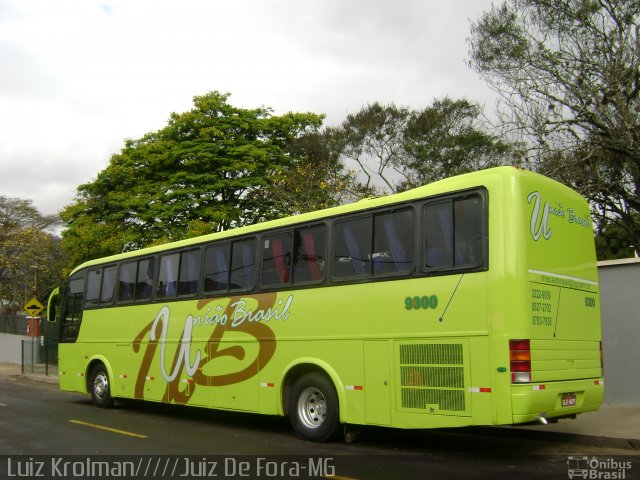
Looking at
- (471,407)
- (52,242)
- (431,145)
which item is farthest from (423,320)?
(52,242)

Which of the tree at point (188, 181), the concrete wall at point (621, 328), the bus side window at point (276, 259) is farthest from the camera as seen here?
the tree at point (188, 181)

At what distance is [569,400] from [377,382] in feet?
7.90

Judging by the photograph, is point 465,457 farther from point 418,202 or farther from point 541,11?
point 541,11

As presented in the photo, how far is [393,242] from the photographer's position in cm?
845

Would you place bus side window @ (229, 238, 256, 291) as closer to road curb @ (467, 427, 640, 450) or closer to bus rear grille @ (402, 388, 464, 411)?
bus rear grille @ (402, 388, 464, 411)

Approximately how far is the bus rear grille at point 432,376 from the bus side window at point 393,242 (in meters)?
1.08

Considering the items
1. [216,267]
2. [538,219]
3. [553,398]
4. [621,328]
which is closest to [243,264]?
[216,267]

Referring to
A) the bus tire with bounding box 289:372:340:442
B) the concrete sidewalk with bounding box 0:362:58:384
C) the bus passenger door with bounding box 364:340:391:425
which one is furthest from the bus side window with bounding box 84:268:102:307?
the concrete sidewalk with bounding box 0:362:58:384

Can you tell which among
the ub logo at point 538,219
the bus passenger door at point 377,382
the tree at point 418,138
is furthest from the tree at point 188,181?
the ub logo at point 538,219

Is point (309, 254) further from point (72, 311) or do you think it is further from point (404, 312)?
point (72, 311)

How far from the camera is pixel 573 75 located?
18.0m

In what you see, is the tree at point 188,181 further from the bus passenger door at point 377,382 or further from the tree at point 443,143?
the bus passenger door at point 377,382

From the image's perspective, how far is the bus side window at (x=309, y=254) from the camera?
9383 millimetres

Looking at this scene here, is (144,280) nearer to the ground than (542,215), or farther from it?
nearer to the ground
